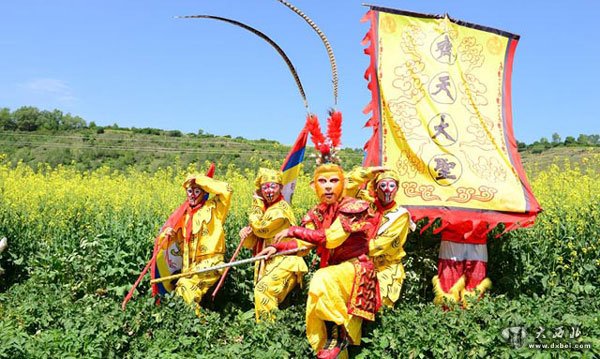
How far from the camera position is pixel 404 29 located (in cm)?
638

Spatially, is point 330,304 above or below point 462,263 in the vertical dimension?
below

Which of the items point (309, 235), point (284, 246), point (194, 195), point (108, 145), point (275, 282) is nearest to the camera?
point (309, 235)

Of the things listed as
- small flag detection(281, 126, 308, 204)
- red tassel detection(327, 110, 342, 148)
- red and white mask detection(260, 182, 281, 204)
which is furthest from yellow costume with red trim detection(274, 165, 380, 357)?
small flag detection(281, 126, 308, 204)

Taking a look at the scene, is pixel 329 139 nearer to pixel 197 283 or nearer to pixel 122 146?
pixel 197 283

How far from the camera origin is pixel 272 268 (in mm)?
5672

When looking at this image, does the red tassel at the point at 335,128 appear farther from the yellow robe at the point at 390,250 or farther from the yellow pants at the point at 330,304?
the yellow pants at the point at 330,304

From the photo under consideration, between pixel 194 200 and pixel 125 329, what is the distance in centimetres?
154

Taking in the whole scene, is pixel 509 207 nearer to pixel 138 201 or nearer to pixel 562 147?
pixel 138 201

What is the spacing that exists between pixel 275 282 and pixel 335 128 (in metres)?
1.58

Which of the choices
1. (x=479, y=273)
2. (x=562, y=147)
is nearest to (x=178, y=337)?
(x=479, y=273)

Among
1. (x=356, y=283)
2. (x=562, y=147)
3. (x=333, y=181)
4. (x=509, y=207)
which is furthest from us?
(x=562, y=147)

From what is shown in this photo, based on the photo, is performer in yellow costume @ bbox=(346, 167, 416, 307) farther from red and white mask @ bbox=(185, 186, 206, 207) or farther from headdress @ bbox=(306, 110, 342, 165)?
red and white mask @ bbox=(185, 186, 206, 207)

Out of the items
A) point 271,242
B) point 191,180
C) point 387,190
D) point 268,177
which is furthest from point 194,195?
point 387,190

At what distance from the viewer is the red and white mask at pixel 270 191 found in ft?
19.3
